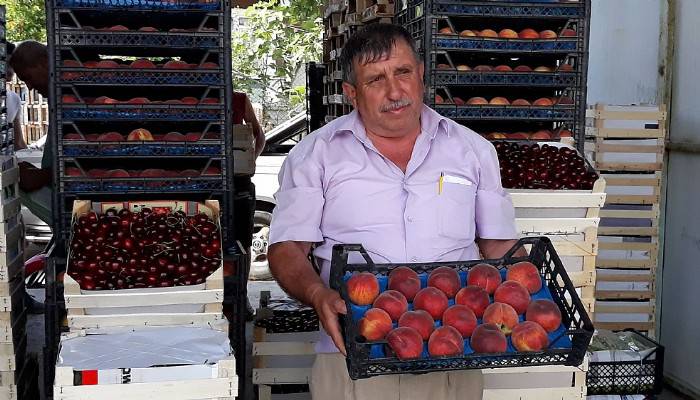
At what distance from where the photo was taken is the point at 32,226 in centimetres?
883

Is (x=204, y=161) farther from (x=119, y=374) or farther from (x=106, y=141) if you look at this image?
(x=119, y=374)

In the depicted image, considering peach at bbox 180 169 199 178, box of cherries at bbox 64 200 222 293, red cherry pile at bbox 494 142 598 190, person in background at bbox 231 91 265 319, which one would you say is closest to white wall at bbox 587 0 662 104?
red cherry pile at bbox 494 142 598 190

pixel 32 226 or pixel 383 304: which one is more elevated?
pixel 383 304

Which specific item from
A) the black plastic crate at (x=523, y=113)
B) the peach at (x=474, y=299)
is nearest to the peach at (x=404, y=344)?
the peach at (x=474, y=299)

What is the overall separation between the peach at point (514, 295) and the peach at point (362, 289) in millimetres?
342

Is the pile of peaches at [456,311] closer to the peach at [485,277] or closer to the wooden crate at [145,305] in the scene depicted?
the peach at [485,277]

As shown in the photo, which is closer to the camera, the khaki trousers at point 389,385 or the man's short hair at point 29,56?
the khaki trousers at point 389,385

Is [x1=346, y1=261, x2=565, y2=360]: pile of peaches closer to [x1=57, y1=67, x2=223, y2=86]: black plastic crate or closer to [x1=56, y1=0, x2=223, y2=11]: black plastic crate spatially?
[x1=57, y1=67, x2=223, y2=86]: black plastic crate

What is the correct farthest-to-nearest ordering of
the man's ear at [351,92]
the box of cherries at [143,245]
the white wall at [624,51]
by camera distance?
the white wall at [624,51]
the box of cherries at [143,245]
the man's ear at [351,92]

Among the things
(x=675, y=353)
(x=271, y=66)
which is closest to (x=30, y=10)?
(x=271, y=66)

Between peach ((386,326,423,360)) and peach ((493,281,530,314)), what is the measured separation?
1.05ft

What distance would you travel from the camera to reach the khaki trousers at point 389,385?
104 inches

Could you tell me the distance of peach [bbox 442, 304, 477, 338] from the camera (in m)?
2.29

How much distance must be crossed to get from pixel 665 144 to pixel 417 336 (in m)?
3.73
